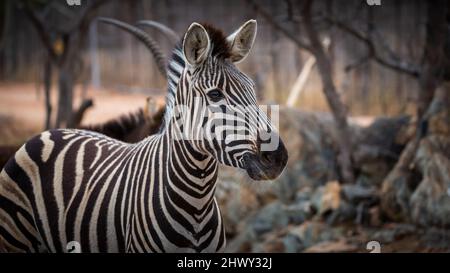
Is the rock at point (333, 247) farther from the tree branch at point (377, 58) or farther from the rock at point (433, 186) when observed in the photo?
the tree branch at point (377, 58)

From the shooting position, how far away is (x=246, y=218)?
830 cm

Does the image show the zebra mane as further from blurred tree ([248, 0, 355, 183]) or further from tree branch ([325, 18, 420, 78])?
Answer: tree branch ([325, 18, 420, 78])

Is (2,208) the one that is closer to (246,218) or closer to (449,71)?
(246,218)

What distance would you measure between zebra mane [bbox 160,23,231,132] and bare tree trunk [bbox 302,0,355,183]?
15.0 feet

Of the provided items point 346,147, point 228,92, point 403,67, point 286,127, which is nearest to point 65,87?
point 286,127

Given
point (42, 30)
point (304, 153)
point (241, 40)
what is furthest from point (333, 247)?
point (42, 30)

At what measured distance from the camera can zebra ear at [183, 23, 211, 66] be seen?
10.6 ft

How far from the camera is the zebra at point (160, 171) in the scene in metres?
3.19

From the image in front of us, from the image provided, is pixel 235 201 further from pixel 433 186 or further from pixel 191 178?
pixel 191 178

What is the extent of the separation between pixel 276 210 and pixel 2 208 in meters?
4.81

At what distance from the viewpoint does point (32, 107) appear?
14812 mm

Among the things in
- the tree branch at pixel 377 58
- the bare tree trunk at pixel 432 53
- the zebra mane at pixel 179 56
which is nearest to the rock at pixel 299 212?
the bare tree trunk at pixel 432 53

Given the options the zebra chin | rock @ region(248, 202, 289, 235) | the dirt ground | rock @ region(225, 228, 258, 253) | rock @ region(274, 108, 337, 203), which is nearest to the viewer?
the zebra chin

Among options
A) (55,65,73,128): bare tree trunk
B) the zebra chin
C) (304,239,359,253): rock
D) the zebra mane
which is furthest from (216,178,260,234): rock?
the zebra chin
